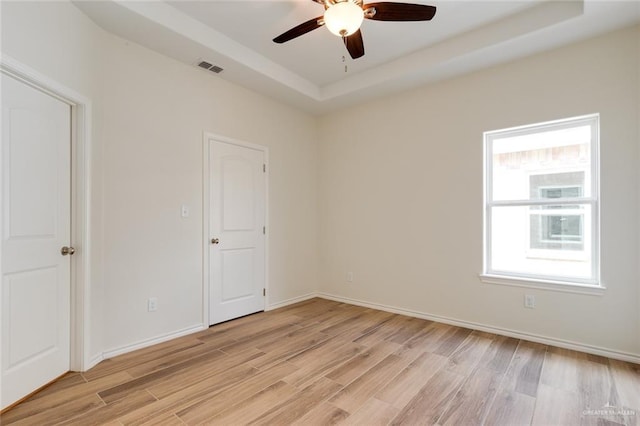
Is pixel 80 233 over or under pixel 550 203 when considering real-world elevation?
under

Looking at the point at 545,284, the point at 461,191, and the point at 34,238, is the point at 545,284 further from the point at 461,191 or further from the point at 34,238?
the point at 34,238

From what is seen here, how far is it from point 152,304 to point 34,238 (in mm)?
1124

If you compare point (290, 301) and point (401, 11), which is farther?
point (290, 301)

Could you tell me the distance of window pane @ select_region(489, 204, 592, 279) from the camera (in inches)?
109

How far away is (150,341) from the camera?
2.80 meters

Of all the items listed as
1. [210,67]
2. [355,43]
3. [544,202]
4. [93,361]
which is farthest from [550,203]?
[93,361]

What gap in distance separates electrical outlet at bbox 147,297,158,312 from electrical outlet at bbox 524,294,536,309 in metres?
3.61

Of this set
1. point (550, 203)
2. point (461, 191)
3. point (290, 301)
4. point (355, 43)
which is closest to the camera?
point (355, 43)

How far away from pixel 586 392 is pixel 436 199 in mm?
2073

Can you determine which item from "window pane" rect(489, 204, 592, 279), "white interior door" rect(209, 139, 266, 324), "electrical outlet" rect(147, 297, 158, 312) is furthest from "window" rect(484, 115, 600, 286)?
"electrical outlet" rect(147, 297, 158, 312)

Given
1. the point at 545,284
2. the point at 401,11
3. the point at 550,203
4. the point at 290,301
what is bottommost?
the point at 290,301

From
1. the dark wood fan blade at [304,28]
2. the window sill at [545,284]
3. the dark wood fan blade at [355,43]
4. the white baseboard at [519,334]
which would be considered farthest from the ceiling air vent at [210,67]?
the window sill at [545,284]

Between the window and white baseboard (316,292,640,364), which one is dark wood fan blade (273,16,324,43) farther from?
white baseboard (316,292,640,364)

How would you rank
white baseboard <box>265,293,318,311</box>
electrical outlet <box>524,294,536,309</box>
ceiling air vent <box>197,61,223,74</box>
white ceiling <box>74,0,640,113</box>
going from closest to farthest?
white ceiling <box>74,0,640,113</box>
electrical outlet <box>524,294,536,309</box>
ceiling air vent <box>197,61,223,74</box>
white baseboard <box>265,293,318,311</box>
